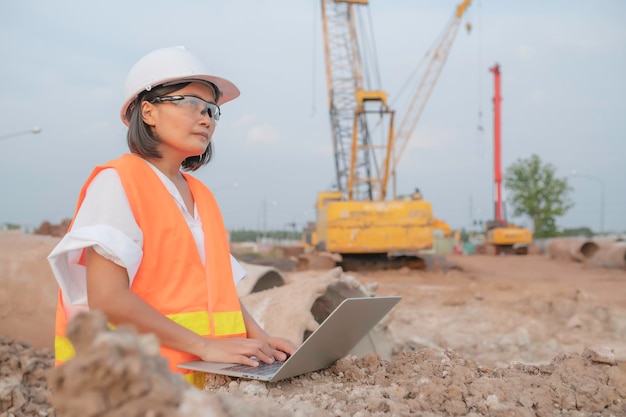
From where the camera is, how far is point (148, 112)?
205 cm

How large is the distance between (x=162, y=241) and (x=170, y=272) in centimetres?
10

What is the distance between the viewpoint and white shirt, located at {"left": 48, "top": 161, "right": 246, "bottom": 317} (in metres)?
1.67

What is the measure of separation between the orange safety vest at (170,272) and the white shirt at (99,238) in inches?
1.4

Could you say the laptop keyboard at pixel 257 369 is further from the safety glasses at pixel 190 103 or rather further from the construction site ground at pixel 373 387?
the safety glasses at pixel 190 103

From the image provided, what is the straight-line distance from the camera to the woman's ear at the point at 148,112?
204 centimetres

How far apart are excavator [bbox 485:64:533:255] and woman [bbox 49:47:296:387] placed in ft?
84.0

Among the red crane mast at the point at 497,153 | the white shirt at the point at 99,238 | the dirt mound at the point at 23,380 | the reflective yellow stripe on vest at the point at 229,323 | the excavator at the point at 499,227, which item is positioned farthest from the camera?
the red crane mast at the point at 497,153

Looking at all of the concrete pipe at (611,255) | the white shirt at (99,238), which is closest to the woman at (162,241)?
the white shirt at (99,238)

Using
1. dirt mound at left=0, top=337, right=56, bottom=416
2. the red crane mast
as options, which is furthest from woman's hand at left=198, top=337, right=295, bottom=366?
the red crane mast

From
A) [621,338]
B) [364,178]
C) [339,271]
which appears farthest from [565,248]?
[339,271]

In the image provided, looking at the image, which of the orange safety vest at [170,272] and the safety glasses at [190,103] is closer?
the orange safety vest at [170,272]

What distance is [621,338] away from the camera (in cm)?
696

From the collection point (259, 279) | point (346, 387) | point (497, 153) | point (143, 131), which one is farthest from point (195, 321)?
point (497, 153)

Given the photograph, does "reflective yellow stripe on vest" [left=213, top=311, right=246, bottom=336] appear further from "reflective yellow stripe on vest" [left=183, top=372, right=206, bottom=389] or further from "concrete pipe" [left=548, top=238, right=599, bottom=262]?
"concrete pipe" [left=548, top=238, right=599, bottom=262]
